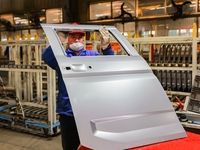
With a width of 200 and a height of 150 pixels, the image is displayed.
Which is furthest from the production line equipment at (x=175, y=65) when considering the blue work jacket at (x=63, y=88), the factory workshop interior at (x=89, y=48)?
the blue work jacket at (x=63, y=88)

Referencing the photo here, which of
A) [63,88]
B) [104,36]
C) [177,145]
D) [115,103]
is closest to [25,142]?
[63,88]

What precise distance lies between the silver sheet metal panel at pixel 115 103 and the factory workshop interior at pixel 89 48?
0.03m

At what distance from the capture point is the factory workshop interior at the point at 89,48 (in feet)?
8.35

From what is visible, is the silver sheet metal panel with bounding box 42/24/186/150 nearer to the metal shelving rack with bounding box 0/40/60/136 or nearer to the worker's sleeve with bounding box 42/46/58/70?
the worker's sleeve with bounding box 42/46/58/70

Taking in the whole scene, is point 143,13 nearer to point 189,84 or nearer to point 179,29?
point 179,29

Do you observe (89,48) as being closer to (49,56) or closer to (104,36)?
(49,56)

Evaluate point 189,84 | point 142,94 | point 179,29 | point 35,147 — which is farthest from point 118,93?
point 179,29

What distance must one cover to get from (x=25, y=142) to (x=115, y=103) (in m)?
2.72

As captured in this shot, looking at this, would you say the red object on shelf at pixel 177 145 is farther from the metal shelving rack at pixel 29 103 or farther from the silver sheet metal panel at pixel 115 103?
the metal shelving rack at pixel 29 103

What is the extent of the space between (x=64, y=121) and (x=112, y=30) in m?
0.81

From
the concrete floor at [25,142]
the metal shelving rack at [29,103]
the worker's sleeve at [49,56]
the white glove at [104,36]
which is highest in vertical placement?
the white glove at [104,36]

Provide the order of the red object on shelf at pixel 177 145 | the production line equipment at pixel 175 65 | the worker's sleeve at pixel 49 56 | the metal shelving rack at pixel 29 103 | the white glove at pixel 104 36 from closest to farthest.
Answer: the red object on shelf at pixel 177 145 < the white glove at pixel 104 36 < the worker's sleeve at pixel 49 56 < the production line equipment at pixel 175 65 < the metal shelving rack at pixel 29 103

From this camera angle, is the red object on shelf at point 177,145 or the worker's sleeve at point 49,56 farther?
the worker's sleeve at point 49,56

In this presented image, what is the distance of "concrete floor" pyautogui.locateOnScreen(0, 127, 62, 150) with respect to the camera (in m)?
3.43
